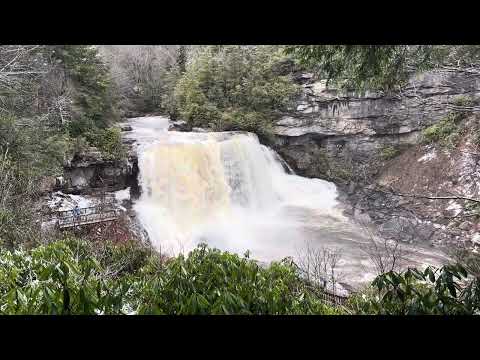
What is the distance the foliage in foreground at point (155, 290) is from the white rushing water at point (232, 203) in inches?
340

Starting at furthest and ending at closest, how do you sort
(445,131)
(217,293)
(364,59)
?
(445,131), (364,59), (217,293)

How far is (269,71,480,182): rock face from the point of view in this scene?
16906 mm

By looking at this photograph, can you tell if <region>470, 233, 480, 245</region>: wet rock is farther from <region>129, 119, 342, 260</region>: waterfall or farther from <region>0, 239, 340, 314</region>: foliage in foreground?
<region>0, 239, 340, 314</region>: foliage in foreground

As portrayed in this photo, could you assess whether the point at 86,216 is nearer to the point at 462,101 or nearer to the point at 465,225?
the point at 465,225

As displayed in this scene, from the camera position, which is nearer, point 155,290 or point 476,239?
point 155,290

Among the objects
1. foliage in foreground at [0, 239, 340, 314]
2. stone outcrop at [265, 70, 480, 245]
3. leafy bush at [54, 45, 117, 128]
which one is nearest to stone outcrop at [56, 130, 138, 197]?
leafy bush at [54, 45, 117, 128]

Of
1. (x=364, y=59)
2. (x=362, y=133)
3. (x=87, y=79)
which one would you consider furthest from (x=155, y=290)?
(x=362, y=133)

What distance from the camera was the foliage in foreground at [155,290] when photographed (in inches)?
65.2

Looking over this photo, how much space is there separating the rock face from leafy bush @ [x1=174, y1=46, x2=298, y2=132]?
1.03 m

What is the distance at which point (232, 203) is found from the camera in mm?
14523

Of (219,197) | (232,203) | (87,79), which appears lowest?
(232,203)

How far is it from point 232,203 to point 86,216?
17.6 ft

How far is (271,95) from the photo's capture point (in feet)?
58.4

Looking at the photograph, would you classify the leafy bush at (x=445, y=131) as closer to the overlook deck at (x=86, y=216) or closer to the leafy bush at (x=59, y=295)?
the overlook deck at (x=86, y=216)
